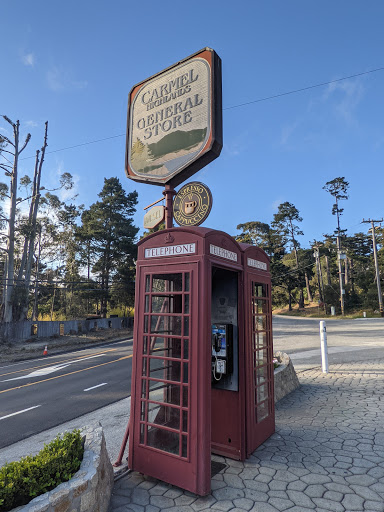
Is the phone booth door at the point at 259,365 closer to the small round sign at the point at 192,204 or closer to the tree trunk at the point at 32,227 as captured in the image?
the small round sign at the point at 192,204

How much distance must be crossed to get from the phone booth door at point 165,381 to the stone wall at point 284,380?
3.76m

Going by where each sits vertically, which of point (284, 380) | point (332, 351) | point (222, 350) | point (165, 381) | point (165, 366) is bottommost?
point (332, 351)

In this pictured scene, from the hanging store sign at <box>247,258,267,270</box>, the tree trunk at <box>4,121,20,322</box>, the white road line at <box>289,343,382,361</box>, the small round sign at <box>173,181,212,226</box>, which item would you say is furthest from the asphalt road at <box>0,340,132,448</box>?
the tree trunk at <box>4,121,20,322</box>

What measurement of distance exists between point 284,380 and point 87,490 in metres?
5.40

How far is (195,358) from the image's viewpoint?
3.43 meters

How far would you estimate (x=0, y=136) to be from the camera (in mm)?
27953

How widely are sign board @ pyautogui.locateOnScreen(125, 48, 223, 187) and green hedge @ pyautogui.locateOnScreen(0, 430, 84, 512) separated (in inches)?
150

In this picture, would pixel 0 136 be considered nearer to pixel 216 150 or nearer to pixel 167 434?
pixel 216 150

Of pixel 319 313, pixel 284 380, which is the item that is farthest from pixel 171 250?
pixel 319 313

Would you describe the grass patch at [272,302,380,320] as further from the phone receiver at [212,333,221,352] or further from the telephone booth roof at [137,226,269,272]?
the telephone booth roof at [137,226,269,272]

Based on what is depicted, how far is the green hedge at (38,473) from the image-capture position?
2455 millimetres

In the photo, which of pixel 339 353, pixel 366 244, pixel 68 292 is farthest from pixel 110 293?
pixel 366 244

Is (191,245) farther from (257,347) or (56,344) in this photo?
(56,344)

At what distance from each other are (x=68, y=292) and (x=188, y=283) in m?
41.7
